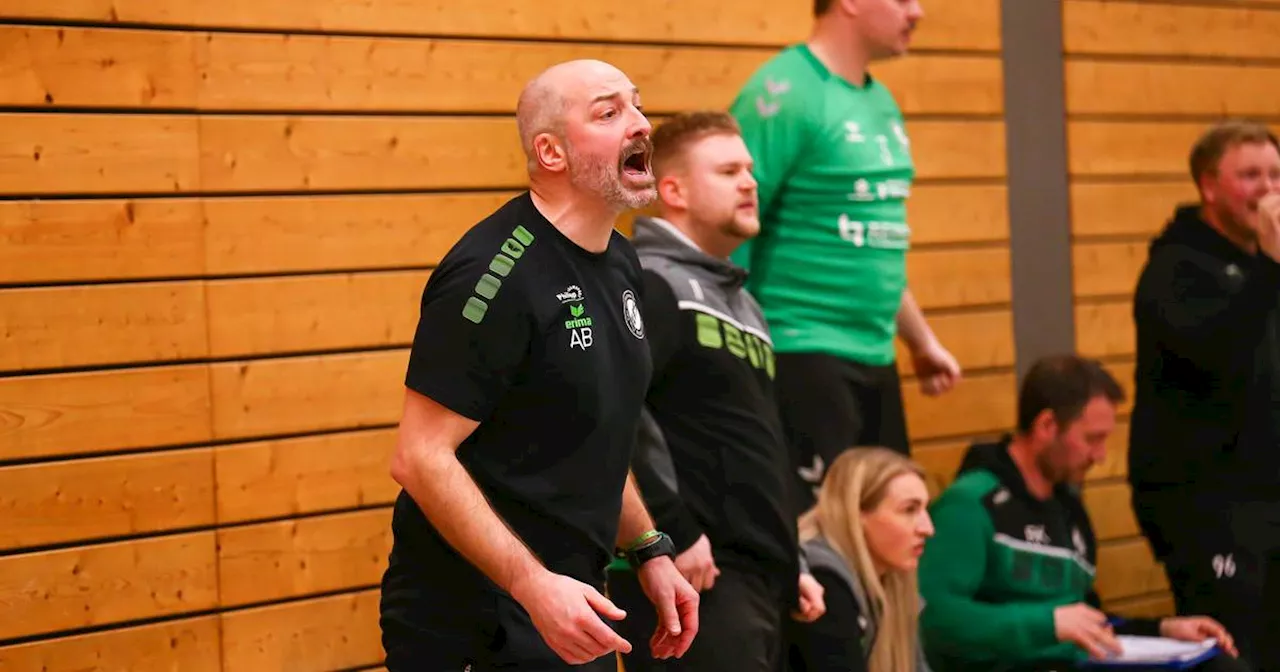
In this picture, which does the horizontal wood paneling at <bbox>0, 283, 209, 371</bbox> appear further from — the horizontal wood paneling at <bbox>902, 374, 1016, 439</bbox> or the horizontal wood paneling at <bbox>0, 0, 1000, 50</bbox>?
the horizontal wood paneling at <bbox>902, 374, 1016, 439</bbox>

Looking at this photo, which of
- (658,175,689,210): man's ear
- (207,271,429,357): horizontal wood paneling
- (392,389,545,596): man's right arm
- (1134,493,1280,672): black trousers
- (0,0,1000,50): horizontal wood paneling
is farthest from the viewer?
(1134,493,1280,672): black trousers

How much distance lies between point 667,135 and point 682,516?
948 millimetres

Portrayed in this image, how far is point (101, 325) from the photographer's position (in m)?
3.81

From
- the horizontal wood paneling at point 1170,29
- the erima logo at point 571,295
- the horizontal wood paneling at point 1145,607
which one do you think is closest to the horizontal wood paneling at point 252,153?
the erima logo at point 571,295

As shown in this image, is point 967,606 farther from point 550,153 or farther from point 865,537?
point 550,153

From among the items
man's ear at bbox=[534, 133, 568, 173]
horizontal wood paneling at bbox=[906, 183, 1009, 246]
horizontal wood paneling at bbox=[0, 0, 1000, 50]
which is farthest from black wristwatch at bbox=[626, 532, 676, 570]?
horizontal wood paneling at bbox=[906, 183, 1009, 246]

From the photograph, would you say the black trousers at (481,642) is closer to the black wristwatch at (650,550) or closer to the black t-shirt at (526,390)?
the black t-shirt at (526,390)

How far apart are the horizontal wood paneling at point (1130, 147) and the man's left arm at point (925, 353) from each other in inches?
50.7

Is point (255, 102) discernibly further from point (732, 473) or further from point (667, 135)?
point (732, 473)

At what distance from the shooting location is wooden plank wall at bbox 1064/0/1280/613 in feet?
18.8

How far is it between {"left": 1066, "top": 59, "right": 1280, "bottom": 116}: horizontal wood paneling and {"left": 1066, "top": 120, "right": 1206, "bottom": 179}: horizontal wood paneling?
52 millimetres

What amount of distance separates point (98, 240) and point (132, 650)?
0.98m

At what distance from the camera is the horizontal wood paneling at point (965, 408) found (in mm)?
5312

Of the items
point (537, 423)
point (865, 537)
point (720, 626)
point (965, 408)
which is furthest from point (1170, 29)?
point (537, 423)
